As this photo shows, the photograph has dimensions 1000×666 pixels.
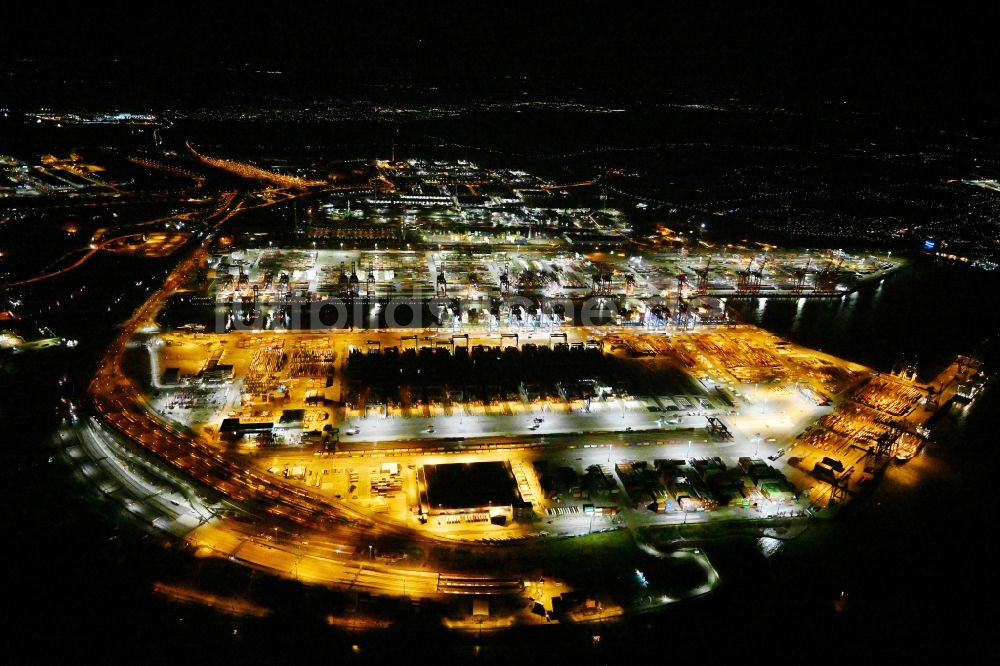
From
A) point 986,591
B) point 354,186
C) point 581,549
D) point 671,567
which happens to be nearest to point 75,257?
point 354,186

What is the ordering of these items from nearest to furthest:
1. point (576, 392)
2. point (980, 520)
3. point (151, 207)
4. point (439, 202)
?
1. point (980, 520)
2. point (576, 392)
3. point (151, 207)
4. point (439, 202)

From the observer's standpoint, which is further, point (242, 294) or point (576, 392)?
point (242, 294)

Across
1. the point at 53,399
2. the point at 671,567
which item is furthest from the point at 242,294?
A: the point at 671,567

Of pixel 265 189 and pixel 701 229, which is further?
pixel 265 189

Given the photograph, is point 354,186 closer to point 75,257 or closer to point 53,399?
point 75,257

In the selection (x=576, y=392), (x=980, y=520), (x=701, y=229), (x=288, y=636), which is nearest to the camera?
(x=288, y=636)

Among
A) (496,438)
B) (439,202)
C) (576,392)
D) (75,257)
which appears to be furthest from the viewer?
(439,202)

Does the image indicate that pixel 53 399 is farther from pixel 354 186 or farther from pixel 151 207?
pixel 354 186

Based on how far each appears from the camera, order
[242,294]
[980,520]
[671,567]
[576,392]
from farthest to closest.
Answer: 1. [242,294]
2. [576,392]
3. [980,520]
4. [671,567]
